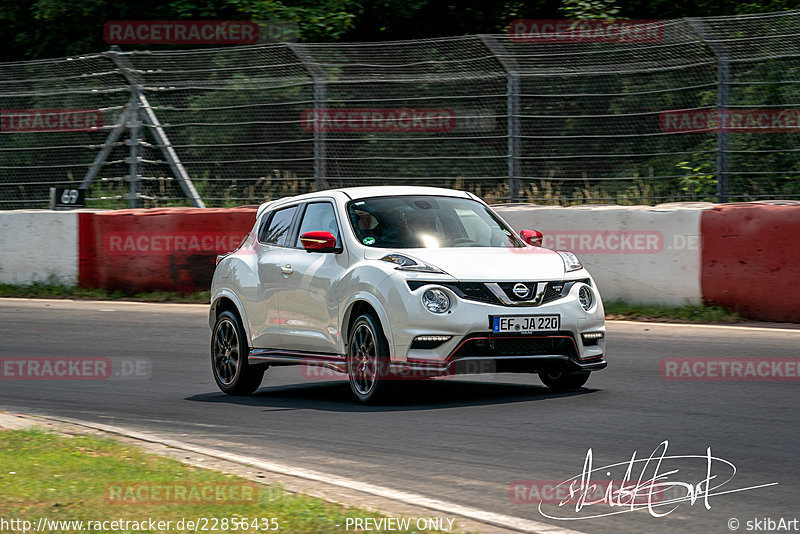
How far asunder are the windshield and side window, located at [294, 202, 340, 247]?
172 mm

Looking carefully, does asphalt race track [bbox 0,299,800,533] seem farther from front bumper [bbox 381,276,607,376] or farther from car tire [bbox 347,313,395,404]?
front bumper [bbox 381,276,607,376]

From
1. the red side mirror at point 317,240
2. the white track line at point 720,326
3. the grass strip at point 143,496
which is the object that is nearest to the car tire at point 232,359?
the red side mirror at point 317,240

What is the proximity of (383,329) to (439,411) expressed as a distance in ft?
2.28

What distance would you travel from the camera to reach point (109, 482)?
6594 millimetres

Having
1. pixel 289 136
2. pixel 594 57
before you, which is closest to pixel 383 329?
pixel 594 57

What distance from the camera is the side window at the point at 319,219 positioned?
1055cm

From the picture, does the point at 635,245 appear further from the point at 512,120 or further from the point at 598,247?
the point at 512,120

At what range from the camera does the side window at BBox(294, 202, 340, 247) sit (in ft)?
34.6

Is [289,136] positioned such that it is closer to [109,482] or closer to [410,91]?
[410,91]

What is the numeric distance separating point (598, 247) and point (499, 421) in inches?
288

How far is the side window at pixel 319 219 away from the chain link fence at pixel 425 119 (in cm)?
726

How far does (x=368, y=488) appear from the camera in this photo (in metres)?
6.72

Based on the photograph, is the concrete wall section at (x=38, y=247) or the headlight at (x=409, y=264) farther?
the concrete wall section at (x=38, y=247)

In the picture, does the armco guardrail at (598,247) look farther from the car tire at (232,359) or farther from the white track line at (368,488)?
the white track line at (368,488)
